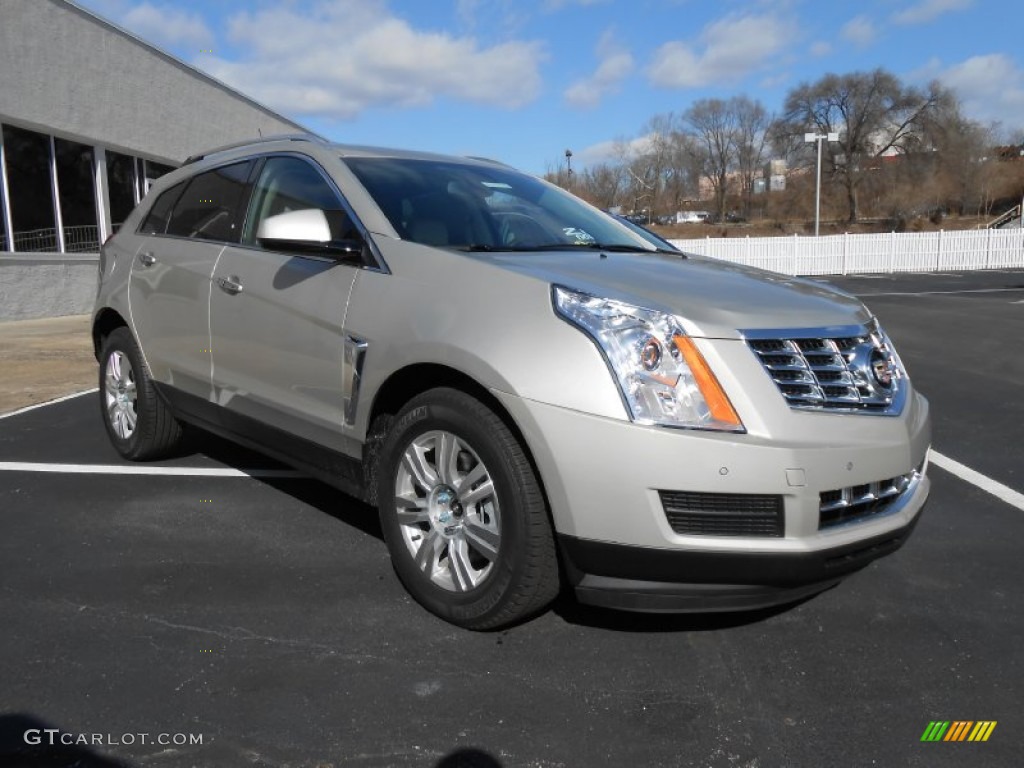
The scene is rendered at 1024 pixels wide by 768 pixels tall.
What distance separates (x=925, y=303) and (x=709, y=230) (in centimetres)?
4907

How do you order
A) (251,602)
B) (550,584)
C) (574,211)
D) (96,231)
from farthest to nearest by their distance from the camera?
1. (96,231)
2. (574,211)
3. (251,602)
4. (550,584)

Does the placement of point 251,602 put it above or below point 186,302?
below

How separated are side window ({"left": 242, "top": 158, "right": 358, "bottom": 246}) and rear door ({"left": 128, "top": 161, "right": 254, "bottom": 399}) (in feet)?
0.44

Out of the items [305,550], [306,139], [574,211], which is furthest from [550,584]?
[306,139]

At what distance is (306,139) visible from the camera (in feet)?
13.4

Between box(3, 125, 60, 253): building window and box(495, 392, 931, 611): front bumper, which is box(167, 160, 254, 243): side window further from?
box(3, 125, 60, 253): building window

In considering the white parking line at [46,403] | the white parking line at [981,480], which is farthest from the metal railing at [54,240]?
the white parking line at [981,480]

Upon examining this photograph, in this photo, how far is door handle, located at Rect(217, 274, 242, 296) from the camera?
157 inches

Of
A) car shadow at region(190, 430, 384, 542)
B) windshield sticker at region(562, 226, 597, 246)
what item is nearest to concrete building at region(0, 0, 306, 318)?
car shadow at region(190, 430, 384, 542)

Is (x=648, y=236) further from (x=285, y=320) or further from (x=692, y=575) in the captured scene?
(x=692, y=575)

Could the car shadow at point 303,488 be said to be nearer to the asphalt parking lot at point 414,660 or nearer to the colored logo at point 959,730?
the asphalt parking lot at point 414,660

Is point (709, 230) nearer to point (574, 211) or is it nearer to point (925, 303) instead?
point (925, 303)

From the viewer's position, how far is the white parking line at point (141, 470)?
5078 millimetres

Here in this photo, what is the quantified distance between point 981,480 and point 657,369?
3.35 meters
